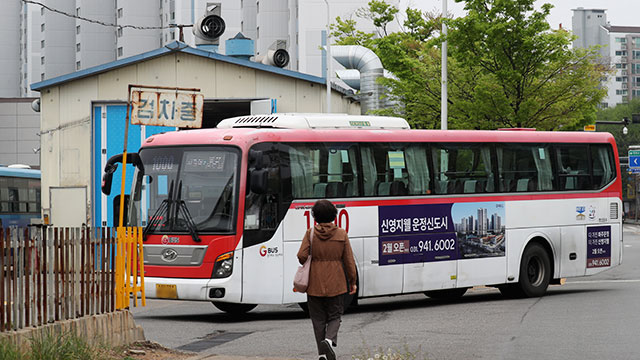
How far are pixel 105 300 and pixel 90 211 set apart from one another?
1798cm

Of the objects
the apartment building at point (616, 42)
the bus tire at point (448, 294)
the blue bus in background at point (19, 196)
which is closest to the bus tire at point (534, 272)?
the bus tire at point (448, 294)

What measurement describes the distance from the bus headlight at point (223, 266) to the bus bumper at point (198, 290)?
0.27 ft

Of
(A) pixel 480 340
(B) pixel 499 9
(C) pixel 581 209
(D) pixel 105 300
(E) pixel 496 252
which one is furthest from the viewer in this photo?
(B) pixel 499 9

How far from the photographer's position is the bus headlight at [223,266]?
48.9 feet

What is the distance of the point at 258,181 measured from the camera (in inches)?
582

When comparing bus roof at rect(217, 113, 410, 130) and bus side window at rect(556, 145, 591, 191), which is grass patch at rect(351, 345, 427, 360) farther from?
bus side window at rect(556, 145, 591, 191)

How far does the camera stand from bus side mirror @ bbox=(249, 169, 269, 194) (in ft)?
48.5

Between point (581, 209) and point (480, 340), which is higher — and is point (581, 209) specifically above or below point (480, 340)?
above

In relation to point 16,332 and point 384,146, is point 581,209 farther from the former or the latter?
point 16,332

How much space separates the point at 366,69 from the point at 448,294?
2521 cm

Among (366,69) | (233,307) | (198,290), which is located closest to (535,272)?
(233,307)

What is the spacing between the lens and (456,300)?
19.0 metres

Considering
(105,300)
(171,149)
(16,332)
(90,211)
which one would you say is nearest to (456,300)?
(171,149)

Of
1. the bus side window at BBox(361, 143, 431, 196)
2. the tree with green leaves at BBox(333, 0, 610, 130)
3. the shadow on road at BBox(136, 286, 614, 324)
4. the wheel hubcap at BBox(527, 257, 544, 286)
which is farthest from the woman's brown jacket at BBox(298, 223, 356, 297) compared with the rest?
the tree with green leaves at BBox(333, 0, 610, 130)
